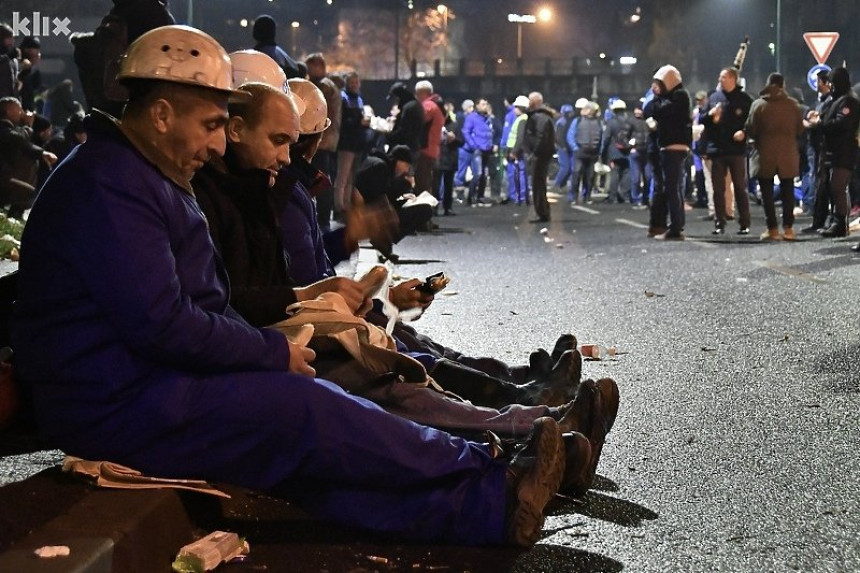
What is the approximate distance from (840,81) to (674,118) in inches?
104

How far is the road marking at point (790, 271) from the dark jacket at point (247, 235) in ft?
28.0

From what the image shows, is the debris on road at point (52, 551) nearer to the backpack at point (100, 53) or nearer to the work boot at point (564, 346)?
the work boot at point (564, 346)

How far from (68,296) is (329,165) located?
51.1 ft

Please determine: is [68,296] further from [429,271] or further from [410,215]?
[429,271]

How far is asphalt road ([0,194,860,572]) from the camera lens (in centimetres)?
441

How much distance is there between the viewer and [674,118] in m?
17.7

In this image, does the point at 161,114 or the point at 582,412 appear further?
the point at 582,412

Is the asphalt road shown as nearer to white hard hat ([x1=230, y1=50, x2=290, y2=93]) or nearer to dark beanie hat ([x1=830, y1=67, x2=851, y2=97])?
white hard hat ([x1=230, y1=50, x2=290, y2=93])

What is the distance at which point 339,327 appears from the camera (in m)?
4.98

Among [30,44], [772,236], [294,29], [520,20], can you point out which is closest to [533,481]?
[772,236]

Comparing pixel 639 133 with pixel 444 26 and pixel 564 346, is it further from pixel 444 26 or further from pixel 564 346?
pixel 444 26

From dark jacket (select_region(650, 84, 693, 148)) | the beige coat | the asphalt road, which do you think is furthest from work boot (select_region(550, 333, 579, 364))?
the beige coat

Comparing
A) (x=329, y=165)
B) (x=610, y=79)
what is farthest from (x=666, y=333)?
(x=610, y=79)

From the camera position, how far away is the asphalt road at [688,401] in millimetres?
4406
